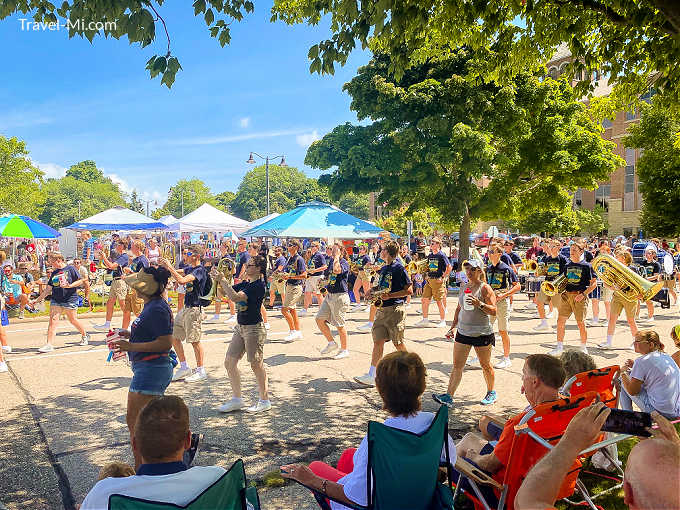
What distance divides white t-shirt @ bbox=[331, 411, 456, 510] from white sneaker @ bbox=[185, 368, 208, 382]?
4510mm

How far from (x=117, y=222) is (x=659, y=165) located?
29998 mm

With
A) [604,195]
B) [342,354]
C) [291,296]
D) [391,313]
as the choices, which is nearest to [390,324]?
[391,313]

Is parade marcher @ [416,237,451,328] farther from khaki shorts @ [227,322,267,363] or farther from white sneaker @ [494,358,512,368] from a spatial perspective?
khaki shorts @ [227,322,267,363]

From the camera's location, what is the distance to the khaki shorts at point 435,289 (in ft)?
37.6

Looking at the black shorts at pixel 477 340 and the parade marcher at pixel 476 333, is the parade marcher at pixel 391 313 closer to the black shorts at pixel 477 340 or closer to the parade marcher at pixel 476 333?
the parade marcher at pixel 476 333

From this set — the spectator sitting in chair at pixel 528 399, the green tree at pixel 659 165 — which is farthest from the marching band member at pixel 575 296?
the green tree at pixel 659 165

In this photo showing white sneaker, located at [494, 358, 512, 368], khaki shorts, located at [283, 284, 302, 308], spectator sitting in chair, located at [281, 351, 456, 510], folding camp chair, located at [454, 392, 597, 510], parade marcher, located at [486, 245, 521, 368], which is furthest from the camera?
khaki shorts, located at [283, 284, 302, 308]

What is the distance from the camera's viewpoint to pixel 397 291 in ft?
20.9

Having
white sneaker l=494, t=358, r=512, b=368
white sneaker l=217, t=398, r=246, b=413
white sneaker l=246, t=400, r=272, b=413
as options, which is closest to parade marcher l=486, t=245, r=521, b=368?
white sneaker l=494, t=358, r=512, b=368

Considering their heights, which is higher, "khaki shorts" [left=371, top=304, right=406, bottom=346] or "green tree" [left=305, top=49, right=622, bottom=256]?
"green tree" [left=305, top=49, right=622, bottom=256]

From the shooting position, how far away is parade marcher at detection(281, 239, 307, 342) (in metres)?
9.64

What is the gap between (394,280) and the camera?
6457 millimetres

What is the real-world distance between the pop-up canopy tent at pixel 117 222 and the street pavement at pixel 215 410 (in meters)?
12.7

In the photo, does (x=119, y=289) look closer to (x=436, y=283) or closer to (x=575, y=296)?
(x=436, y=283)
